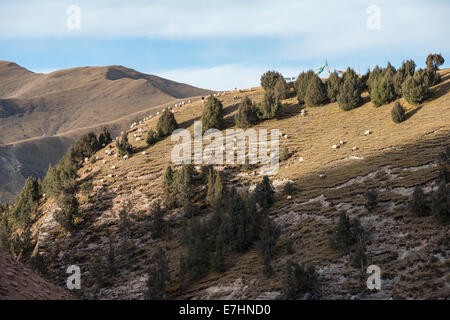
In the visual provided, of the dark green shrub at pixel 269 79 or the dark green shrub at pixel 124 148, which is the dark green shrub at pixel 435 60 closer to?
the dark green shrub at pixel 269 79

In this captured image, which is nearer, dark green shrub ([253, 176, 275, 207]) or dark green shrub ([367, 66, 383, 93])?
dark green shrub ([253, 176, 275, 207])

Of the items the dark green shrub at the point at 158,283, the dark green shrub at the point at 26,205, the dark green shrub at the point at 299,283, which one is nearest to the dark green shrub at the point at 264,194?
the dark green shrub at the point at 158,283

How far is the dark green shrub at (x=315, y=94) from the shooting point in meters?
72.8

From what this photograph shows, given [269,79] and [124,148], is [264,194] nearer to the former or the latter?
[124,148]

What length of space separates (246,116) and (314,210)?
37000 mm

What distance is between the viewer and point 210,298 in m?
26.0

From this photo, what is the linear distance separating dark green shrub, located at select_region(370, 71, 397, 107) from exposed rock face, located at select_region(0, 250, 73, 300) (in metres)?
57.7

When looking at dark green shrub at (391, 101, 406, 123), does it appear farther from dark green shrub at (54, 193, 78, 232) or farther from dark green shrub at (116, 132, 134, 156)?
dark green shrub at (54, 193, 78, 232)

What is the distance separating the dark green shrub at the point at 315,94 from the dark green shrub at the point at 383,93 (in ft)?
36.7

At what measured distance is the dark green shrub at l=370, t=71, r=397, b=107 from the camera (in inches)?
2496

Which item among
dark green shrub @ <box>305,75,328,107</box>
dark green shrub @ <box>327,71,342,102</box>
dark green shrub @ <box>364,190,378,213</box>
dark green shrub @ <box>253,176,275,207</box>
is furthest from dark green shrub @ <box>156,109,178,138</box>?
dark green shrub @ <box>364,190,378,213</box>

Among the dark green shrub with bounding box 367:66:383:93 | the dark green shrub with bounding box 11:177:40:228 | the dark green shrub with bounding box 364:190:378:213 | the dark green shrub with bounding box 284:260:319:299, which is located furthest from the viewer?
the dark green shrub with bounding box 367:66:383:93

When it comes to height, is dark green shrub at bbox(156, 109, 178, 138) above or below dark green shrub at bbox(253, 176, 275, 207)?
above
